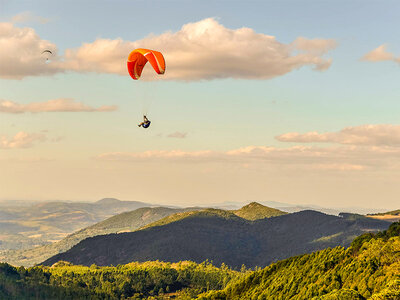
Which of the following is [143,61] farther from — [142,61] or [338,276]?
[338,276]

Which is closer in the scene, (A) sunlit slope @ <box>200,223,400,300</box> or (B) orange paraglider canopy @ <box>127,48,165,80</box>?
(A) sunlit slope @ <box>200,223,400,300</box>

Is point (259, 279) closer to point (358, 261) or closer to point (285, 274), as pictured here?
point (285, 274)

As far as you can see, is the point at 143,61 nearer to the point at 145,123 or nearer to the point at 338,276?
the point at 145,123

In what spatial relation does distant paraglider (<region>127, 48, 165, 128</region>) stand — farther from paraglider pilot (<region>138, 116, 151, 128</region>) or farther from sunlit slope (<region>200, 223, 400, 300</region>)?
sunlit slope (<region>200, 223, 400, 300</region>)

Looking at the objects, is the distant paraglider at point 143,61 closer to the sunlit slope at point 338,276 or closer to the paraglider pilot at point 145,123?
the paraglider pilot at point 145,123

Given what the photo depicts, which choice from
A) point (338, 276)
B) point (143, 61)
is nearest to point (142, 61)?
point (143, 61)

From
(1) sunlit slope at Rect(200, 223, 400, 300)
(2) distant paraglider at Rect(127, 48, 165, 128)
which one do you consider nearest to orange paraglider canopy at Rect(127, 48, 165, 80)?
(2) distant paraglider at Rect(127, 48, 165, 128)

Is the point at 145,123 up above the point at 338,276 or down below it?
above
